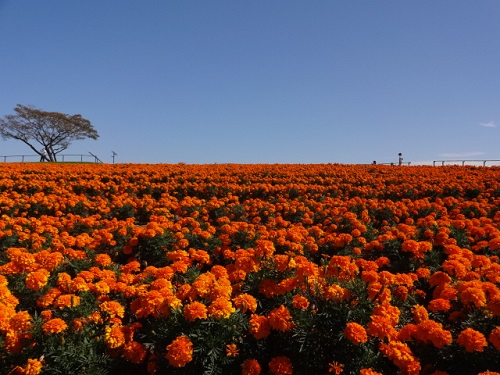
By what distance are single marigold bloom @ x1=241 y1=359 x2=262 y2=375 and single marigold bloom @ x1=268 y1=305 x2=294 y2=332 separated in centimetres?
29

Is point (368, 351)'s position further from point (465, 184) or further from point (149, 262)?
point (465, 184)

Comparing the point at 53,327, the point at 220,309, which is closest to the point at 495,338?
the point at 220,309

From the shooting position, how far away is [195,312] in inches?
113

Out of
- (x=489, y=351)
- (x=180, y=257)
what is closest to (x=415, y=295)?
(x=489, y=351)

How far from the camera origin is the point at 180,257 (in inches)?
185

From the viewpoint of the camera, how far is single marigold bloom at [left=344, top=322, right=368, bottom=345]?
2654 mm

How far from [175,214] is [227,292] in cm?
718

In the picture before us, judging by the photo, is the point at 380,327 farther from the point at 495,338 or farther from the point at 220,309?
the point at 220,309

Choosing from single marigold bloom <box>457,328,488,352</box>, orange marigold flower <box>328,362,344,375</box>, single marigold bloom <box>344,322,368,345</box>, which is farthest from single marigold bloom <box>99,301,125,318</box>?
single marigold bloom <box>457,328,488,352</box>

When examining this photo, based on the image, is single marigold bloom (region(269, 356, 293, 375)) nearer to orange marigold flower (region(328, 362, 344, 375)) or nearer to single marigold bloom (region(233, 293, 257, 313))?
orange marigold flower (region(328, 362, 344, 375))

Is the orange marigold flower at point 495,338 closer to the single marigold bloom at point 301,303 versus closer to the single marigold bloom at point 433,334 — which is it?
the single marigold bloom at point 433,334

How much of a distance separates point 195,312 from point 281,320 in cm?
64

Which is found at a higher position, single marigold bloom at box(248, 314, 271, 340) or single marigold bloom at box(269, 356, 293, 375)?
single marigold bloom at box(248, 314, 271, 340)

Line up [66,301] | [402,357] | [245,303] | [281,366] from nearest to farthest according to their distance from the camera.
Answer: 1. [402,357]
2. [281,366]
3. [245,303]
4. [66,301]
